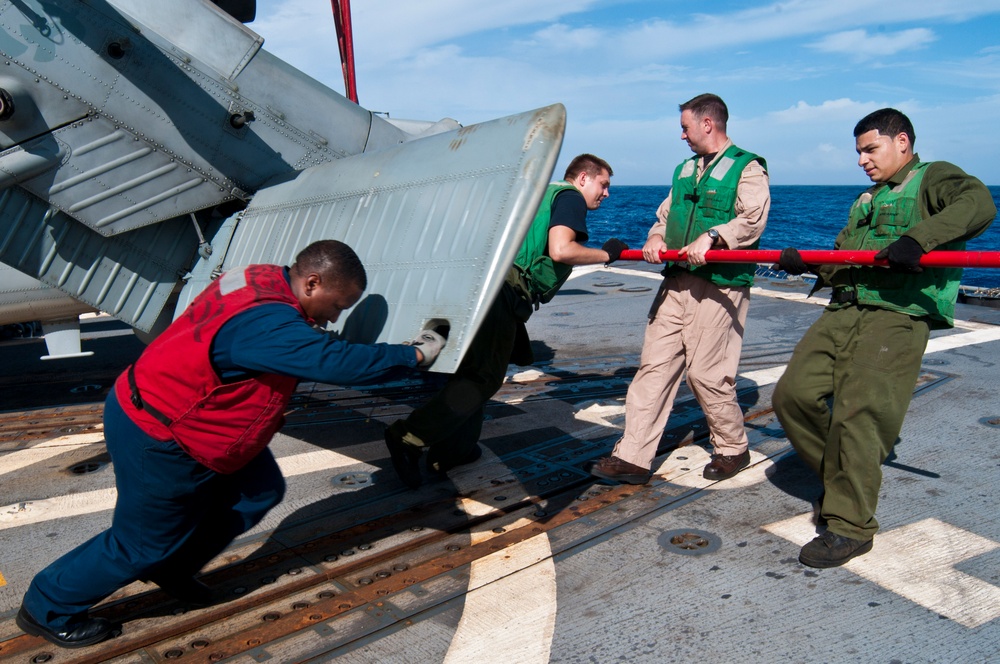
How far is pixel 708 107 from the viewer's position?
166 inches

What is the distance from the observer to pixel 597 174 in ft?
14.0

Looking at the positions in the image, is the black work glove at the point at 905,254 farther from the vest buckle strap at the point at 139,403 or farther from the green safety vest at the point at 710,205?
the vest buckle strap at the point at 139,403

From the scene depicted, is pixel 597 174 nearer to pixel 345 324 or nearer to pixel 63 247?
pixel 345 324

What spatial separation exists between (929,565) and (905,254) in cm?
132

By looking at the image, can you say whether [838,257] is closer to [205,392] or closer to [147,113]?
[205,392]

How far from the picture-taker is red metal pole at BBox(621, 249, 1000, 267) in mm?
2963

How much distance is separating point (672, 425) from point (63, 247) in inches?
162

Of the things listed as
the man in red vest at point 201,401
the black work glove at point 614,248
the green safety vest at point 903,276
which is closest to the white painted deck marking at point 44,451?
the man in red vest at point 201,401

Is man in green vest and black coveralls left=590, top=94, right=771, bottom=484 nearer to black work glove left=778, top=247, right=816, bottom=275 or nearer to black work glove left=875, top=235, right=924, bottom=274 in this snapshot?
black work glove left=778, top=247, right=816, bottom=275

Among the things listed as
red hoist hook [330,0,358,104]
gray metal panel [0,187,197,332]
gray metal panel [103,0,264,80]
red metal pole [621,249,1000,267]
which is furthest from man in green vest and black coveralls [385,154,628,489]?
red hoist hook [330,0,358,104]

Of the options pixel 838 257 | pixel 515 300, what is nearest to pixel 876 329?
pixel 838 257

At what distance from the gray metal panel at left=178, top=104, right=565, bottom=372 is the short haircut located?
0.27 meters

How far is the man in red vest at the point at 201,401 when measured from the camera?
2.72 meters

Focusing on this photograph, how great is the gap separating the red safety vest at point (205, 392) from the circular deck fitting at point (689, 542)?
1834 millimetres
